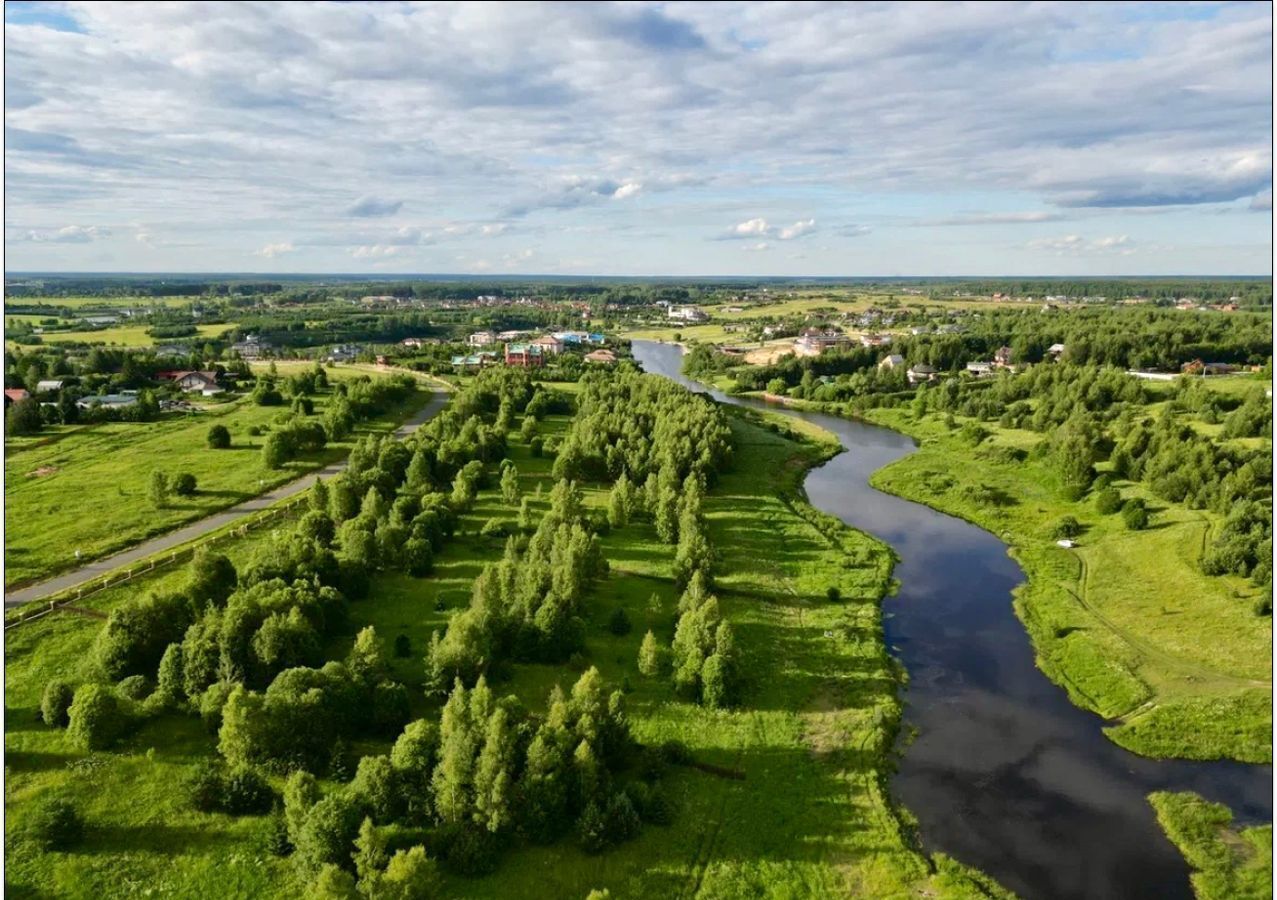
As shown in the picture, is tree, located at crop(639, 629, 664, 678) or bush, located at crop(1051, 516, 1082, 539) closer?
tree, located at crop(639, 629, 664, 678)

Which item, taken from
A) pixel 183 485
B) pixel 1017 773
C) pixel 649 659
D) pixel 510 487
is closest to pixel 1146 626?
pixel 1017 773

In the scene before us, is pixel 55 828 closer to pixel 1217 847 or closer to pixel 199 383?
pixel 1217 847

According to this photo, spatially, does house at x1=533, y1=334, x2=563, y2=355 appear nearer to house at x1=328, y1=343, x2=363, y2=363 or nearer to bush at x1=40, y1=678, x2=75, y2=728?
house at x1=328, y1=343, x2=363, y2=363

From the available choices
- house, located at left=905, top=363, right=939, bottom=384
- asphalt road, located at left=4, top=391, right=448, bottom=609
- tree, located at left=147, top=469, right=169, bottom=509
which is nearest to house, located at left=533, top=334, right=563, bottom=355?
house, located at left=905, top=363, right=939, bottom=384

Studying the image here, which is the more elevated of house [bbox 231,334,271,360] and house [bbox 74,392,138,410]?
house [bbox 231,334,271,360]

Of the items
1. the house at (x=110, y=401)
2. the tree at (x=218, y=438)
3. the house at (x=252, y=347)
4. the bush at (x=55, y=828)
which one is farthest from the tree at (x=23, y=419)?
the bush at (x=55, y=828)
